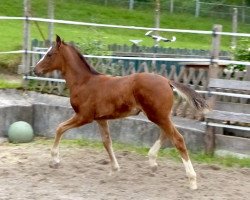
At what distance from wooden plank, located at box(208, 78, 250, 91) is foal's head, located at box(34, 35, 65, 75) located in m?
2.26

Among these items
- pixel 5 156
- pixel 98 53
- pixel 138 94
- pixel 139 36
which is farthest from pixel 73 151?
pixel 139 36

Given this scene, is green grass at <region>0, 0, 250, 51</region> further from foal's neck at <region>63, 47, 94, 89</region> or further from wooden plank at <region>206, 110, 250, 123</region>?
foal's neck at <region>63, 47, 94, 89</region>

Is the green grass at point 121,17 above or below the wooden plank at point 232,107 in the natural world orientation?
above

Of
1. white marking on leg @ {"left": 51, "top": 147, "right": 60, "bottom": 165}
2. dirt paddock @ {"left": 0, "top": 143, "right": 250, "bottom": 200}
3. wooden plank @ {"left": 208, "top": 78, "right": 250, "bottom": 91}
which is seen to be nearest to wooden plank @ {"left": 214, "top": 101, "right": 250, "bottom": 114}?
wooden plank @ {"left": 208, "top": 78, "right": 250, "bottom": 91}

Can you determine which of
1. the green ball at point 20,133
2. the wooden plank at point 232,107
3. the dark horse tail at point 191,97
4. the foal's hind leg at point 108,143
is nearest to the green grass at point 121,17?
the green ball at point 20,133

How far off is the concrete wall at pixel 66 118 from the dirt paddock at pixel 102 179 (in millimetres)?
607

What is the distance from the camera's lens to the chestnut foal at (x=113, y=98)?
7.73 m

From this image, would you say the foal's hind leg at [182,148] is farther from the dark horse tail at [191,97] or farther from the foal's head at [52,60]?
the foal's head at [52,60]

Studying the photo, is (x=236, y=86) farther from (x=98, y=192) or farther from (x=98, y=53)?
(x=98, y=53)

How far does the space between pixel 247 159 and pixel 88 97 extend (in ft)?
8.23

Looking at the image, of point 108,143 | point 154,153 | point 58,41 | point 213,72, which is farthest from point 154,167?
point 58,41

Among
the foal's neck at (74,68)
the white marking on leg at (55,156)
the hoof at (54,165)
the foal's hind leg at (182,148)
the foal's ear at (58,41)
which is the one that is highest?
the foal's ear at (58,41)

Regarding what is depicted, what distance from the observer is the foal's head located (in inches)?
338

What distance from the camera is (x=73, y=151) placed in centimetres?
950
